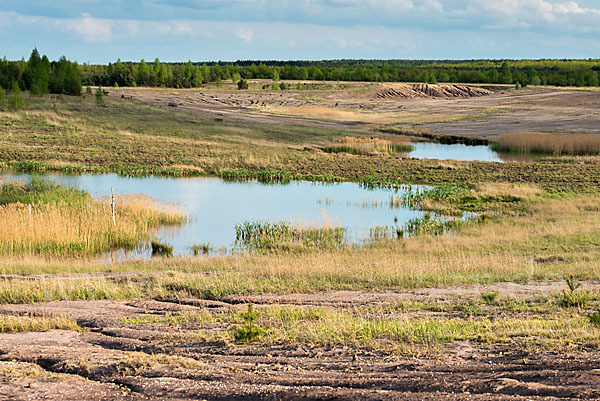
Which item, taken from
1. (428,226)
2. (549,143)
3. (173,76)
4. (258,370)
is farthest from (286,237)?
(173,76)

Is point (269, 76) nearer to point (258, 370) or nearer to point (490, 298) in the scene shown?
point (490, 298)

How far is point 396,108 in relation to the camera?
104m

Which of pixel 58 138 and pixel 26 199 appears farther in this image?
pixel 58 138

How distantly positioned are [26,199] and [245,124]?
43.7 meters

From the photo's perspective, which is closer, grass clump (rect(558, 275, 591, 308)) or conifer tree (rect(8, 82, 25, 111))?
grass clump (rect(558, 275, 591, 308))

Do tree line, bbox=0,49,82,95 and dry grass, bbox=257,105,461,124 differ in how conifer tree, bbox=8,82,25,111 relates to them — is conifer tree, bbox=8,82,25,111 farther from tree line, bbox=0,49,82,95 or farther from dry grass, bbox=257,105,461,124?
dry grass, bbox=257,105,461,124

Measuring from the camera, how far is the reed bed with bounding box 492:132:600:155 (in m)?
52.5

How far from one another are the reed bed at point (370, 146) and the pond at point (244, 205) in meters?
13.6

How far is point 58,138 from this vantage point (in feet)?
173

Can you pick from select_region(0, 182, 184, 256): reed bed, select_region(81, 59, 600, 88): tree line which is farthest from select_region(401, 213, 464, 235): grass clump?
select_region(81, 59, 600, 88): tree line

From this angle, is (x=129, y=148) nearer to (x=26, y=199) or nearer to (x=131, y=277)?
(x=26, y=199)

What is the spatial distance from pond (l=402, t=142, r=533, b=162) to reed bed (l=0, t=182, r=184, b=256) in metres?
26.1

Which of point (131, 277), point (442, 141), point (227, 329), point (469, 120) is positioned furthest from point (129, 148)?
point (469, 120)

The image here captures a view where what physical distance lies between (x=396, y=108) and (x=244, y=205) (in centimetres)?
7595
